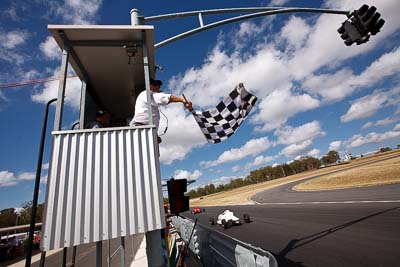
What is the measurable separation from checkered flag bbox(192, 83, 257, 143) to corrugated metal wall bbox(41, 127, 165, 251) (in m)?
2.16

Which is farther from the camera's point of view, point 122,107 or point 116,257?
point 116,257

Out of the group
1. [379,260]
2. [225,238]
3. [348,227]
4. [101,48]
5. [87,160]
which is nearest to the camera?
[87,160]

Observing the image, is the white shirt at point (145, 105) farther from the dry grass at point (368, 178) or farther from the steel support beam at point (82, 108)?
the dry grass at point (368, 178)

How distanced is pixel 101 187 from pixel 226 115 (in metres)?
3.15

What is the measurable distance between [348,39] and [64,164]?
7.29 m

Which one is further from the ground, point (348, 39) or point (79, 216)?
point (348, 39)

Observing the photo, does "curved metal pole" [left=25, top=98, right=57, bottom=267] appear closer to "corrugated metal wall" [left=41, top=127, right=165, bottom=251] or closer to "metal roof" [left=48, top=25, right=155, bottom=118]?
"corrugated metal wall" [left=41, top=127, right=165, bottom=251]

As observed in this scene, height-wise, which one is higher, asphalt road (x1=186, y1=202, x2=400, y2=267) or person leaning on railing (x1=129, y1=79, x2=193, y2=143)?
person leaning on railing (x1=129, y1=79, x2=193, y2=143)

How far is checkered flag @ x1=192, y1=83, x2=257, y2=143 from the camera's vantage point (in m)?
4.85

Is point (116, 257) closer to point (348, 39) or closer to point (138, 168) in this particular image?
point (138, 168)

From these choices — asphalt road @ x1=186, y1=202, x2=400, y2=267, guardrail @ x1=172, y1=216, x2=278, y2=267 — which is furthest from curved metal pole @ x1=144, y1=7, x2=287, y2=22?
asphalt road @ x1=186, y1=202, x2=400, y2=267

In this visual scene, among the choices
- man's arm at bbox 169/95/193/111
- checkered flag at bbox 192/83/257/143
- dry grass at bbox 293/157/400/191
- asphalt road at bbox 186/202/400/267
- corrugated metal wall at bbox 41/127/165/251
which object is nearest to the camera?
corrugated metal wall at bbox 41/127/165/251

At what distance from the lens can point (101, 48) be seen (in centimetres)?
330

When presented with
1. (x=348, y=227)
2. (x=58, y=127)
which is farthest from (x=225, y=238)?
(x=348, y=227)
